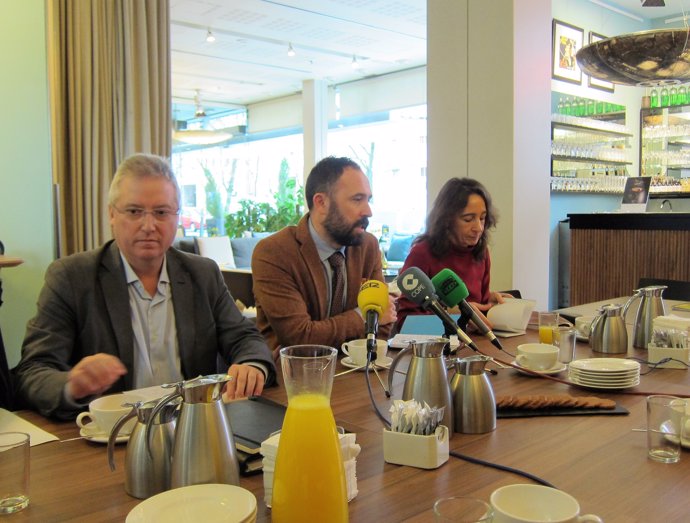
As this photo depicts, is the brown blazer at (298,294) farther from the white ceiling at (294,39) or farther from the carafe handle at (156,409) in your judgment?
the white ceiling at (294,39)

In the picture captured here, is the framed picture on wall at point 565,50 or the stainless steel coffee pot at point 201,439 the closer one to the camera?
the stainless steel coffee pot at point 201,439

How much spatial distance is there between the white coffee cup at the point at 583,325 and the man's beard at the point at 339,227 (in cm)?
89

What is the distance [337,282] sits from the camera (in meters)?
2.57

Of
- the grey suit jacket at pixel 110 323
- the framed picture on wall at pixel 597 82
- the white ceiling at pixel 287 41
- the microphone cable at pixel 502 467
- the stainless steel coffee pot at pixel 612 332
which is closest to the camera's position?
the microphone cable at pixel 502 467

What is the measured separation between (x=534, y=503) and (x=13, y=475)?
2.60 feet

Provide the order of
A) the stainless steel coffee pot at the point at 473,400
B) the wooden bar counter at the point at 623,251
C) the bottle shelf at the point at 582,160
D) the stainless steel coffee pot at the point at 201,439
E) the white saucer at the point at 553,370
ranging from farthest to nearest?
the bottle shelf at the point at 582,160 → the wooden bar counter at the point at 623,251 → the white saucer at the point at 553,370 → the stainless steel coffee pot at the point at 473,400 → the stainless steel coffee pot at the point at 201,439

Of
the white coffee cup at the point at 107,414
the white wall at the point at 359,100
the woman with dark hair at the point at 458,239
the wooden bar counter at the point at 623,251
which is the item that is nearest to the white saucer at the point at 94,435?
the white coffee cup at the point at 107,414

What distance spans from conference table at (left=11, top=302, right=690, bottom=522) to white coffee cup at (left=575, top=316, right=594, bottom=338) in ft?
2.62

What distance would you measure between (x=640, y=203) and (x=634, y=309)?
294 centimetres

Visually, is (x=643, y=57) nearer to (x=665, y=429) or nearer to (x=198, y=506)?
(x=665, y=429)

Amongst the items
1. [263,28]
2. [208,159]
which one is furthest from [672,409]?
[208,159]

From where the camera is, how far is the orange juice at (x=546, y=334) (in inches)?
84.7

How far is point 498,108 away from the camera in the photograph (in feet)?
14.6

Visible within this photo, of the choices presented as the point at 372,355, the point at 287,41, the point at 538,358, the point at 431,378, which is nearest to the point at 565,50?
the point at 287,41
